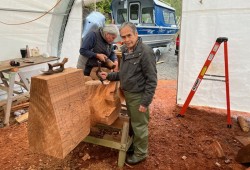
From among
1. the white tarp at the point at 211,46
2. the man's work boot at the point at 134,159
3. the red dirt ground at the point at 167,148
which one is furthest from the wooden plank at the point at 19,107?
the white tarp at the point at 211,46

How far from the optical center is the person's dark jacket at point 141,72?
7.97ft

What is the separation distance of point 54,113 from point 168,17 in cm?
1298

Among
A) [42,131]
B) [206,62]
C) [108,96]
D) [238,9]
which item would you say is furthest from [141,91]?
[238,9]

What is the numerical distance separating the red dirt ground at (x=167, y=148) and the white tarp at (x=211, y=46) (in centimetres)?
49

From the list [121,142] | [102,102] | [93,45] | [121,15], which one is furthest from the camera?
[121,15]

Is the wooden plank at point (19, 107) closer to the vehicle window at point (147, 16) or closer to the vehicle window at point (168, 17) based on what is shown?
the vehicle window at point (147, 16)

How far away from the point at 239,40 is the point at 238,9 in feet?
1.76

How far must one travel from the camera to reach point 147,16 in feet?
39.0

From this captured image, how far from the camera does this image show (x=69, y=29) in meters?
6.45

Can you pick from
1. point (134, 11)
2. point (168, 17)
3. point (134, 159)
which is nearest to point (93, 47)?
point (134, 159)

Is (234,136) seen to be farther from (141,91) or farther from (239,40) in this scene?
(141,91)

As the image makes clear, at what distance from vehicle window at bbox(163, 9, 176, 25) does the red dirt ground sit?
9556mm

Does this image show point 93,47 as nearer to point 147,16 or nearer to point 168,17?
point 147,16

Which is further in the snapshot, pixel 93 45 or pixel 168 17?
pixel 168 17
